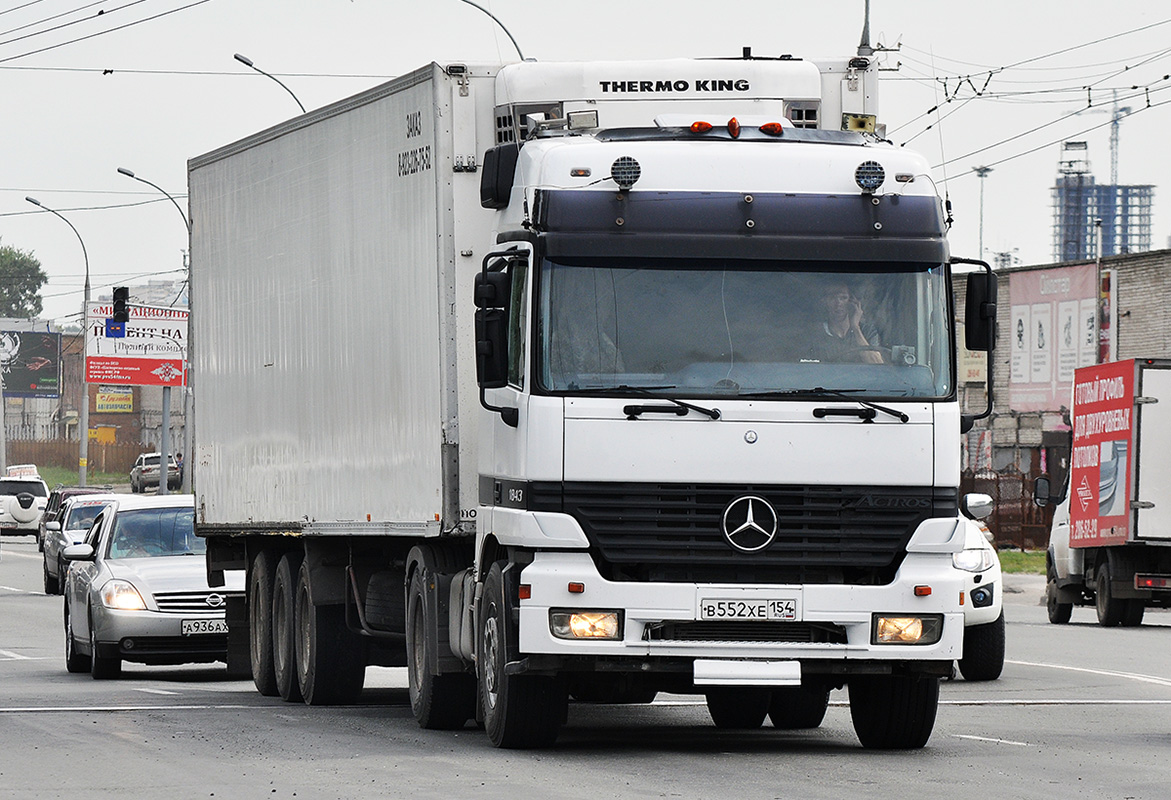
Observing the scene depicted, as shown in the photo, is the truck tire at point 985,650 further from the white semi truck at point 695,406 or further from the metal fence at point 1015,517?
the metal fence at point 1015,517

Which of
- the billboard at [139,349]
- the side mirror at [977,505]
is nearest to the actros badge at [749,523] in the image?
the side mirror at [977,505]

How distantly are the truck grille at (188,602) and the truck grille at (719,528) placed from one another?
894cm

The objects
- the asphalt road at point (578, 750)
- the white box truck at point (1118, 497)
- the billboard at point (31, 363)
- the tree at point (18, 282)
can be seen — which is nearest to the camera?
the asphalt road at point (578, 750)

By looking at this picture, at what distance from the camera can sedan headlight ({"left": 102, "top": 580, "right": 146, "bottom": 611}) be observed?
65.1 ft

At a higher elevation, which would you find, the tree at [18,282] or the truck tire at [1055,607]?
the tree at [18,282]

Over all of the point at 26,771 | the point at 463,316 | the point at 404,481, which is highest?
the point at 463,316

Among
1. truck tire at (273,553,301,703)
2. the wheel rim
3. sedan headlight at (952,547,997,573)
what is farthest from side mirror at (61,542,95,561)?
the wheel rim

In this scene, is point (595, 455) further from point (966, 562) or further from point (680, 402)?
point (966, 562)

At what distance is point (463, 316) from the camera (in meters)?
13.1

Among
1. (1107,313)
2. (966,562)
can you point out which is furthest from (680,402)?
(1107,313)

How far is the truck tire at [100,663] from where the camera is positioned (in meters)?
20.0

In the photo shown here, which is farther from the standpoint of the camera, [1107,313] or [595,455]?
[1107,313]

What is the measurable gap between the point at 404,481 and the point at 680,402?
2799mm

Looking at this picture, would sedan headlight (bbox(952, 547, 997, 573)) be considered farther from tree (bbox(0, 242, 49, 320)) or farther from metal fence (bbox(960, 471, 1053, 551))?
tree (bbox(0, 242, 49, 320))
